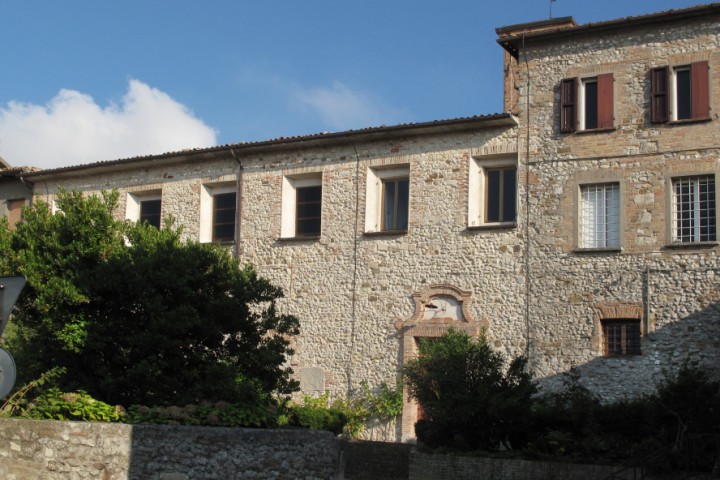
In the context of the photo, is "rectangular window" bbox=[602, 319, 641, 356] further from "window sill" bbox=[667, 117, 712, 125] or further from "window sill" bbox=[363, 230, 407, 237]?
"window sill" bbox=[363, 230, 407, 237]

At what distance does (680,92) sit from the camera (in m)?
Result: 20.5

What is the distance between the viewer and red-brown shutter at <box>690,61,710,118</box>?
20000 millimetres

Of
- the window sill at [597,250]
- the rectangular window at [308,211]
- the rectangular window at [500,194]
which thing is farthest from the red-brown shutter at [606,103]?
the rectangular window at [308,211]

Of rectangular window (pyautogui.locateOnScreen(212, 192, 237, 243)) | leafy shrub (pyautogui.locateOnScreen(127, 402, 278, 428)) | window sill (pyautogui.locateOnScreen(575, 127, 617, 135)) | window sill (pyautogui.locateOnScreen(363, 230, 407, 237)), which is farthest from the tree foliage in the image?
window sill (pyautogui.locateOnScreen(575, 127, 617, 135))

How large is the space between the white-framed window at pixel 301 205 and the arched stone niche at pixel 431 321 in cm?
361

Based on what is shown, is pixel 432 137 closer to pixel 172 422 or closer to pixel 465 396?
pixel 465 396

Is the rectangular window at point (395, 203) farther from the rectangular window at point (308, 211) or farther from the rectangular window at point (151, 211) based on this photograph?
the rectangular window at point (151, 211)

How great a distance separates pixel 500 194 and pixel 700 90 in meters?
4.83

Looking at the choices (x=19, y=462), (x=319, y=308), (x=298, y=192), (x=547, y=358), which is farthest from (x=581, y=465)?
(x=298, y=192)

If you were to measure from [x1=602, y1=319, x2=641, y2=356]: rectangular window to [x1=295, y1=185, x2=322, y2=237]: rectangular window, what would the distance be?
24.8ft

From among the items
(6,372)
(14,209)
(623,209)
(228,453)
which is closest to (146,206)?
(14,209)

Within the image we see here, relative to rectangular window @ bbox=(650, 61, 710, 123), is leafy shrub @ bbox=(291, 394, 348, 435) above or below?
below

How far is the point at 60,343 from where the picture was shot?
17.6m

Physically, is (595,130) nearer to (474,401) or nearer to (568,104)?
(568,104)
